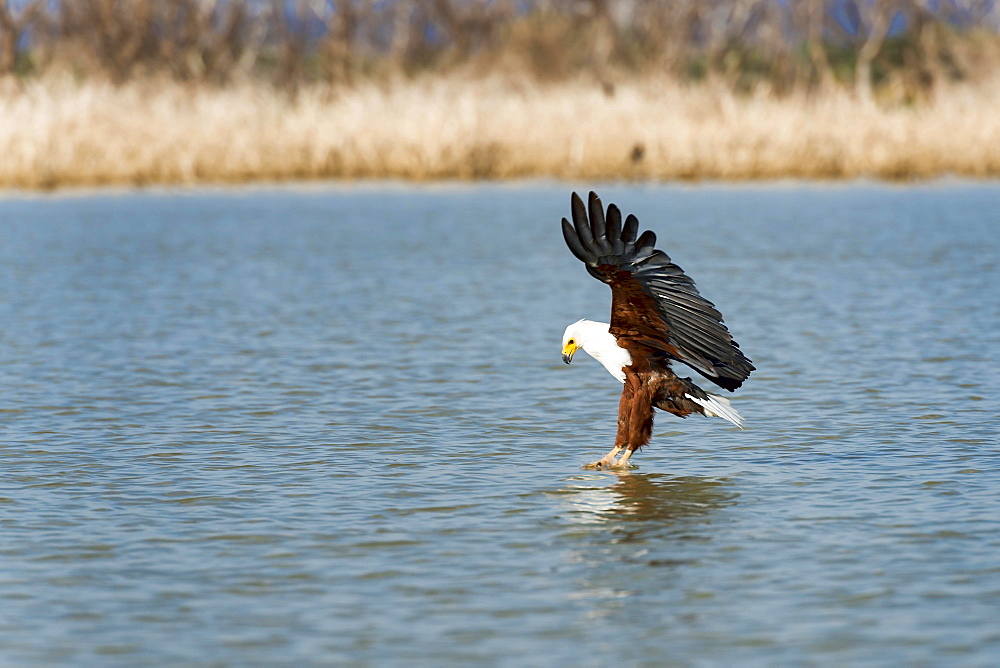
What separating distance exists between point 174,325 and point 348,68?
26.9 metres

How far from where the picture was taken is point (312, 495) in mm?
7902

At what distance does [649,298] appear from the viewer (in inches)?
311

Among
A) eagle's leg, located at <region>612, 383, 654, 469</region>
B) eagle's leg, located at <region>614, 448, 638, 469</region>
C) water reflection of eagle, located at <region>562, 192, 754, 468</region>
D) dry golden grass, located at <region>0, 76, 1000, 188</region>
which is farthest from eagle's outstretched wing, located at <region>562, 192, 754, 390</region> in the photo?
dry golden grass, located at <region>0, 76, 1000, 188</region>

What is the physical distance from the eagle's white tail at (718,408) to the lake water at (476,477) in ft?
1.05

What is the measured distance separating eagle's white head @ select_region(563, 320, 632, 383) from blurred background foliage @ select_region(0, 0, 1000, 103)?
25.4 meters

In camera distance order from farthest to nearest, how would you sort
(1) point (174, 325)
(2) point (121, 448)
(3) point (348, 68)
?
(3) point (348, 68) → (1) point (174, 325) → (2) point (121, 448)

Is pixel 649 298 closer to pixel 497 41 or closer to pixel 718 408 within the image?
pixel 718 408

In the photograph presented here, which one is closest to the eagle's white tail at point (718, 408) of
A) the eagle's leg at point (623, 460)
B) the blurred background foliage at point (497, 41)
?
the eagle's leg at point (623, 460)

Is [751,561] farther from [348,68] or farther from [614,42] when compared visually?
[614,42]

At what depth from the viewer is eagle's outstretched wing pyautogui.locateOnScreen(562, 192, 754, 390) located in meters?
7.65

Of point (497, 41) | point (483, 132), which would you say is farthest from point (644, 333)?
point (497, 41)

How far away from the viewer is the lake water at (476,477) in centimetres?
579

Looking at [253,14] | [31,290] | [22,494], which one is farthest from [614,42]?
[22,494]

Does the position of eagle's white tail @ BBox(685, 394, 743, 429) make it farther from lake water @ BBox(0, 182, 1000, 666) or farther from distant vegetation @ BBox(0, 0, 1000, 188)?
distant vegetation @ BBox(0, 0, 1000, 188)
